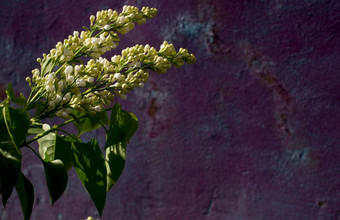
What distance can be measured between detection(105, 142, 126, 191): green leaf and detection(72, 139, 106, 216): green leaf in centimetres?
1

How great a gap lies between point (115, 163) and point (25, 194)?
0.24ft

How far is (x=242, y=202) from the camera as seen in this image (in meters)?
1.04

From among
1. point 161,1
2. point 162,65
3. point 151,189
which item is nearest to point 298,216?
point 151,189

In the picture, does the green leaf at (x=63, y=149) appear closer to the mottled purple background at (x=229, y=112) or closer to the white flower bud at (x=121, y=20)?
the white flower bud at (x=121, y=20)

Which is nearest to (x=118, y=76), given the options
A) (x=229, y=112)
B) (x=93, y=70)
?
(x=93, y=70)

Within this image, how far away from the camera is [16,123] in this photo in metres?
0.31

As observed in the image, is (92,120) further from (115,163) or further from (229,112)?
(229,112)

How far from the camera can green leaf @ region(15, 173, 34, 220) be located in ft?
1.09

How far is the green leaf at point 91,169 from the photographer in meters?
0.34

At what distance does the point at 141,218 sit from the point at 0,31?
1.95 ft

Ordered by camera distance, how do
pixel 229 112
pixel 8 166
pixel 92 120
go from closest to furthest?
1. pixel 8 166
2. pixel 92 120
3. pixel 229 112

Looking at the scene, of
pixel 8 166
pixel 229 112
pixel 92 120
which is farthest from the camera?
pixel 229 112

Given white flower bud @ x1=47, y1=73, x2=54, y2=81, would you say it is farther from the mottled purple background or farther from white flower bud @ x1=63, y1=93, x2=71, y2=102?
the mottled purple background

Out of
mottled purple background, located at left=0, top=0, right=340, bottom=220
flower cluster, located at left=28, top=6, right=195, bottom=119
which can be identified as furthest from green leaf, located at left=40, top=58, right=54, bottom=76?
mottled purple background, located at left=0, top=0, right=340, bottom=220
